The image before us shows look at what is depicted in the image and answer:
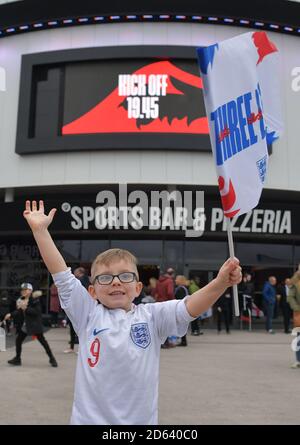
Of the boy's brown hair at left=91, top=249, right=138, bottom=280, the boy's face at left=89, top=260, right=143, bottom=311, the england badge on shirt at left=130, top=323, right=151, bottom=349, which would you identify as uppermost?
the boy's brown hair at left=91, top=249, right=138, bottom=280

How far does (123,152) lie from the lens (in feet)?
55.7

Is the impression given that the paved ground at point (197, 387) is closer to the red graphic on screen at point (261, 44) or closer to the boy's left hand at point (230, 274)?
the boy's left hand at point (230, 274)

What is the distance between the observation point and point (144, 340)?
7.45ft

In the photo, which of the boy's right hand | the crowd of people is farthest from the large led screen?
the boy's right hand

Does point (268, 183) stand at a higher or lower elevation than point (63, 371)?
higher

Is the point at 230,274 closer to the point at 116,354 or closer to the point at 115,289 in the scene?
the point at 115,289

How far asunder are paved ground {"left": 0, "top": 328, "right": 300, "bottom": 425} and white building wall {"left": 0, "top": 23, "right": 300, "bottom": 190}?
25.5 ft

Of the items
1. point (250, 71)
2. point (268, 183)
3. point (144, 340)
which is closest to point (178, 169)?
point (268, 183)

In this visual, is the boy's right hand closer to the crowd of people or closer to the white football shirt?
the white football shirt

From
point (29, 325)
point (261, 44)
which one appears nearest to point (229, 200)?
point (261, 44)

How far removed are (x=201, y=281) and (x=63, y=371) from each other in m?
10.7

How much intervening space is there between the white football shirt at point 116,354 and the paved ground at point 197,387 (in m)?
2.64

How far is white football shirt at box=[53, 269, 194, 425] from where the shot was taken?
216 centimetres

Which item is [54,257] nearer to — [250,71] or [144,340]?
[144,340]
